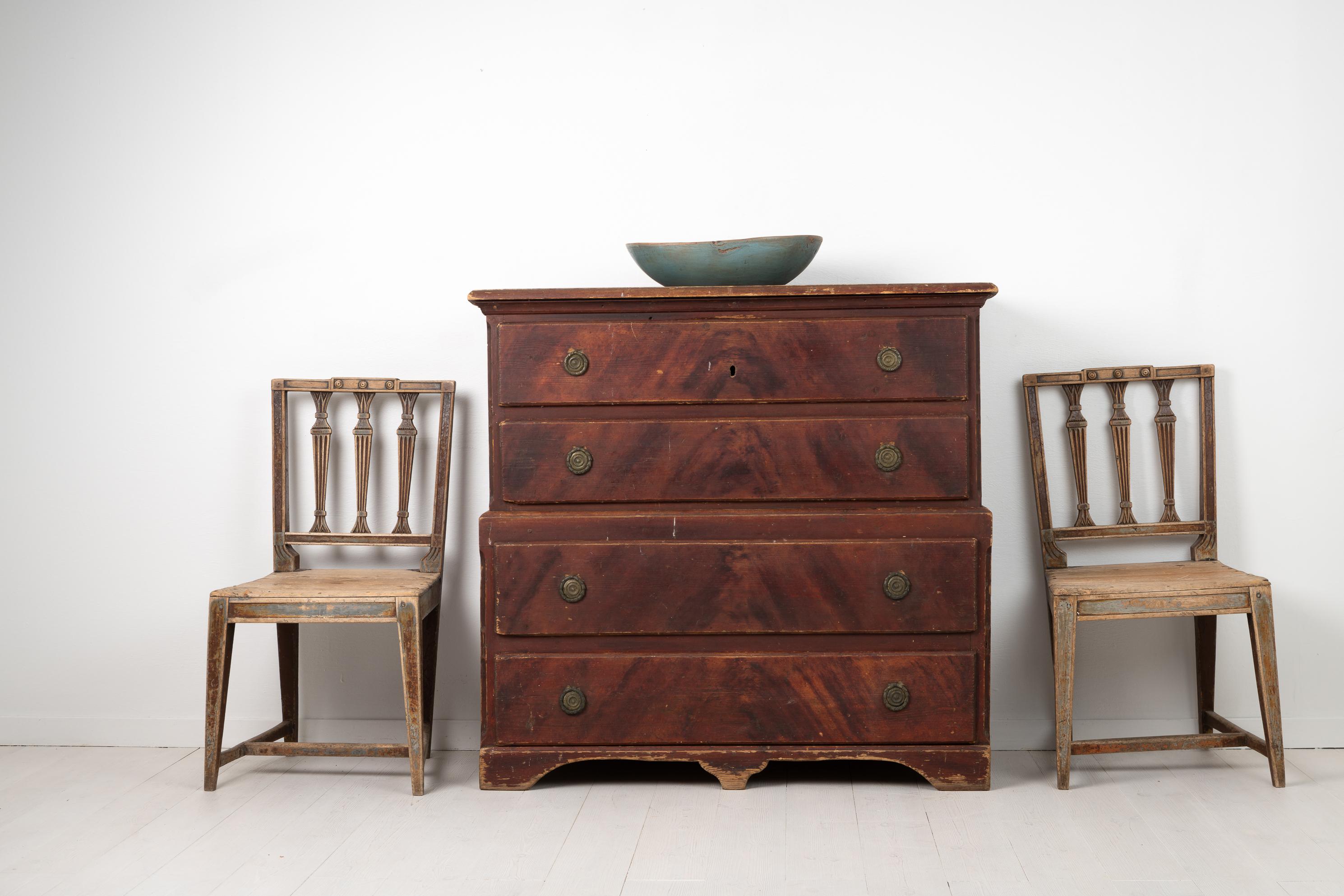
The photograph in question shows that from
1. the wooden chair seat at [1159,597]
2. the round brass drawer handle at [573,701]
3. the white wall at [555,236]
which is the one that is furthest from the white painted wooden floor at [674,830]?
the wooden chair seat at [1159,597]

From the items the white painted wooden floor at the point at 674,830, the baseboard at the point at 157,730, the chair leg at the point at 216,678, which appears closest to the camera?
the white painted wooden floor at the point at 674,830

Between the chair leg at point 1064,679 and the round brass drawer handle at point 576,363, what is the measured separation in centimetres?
130

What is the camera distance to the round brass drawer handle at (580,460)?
2.52m

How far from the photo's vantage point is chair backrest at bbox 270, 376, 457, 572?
289 cm

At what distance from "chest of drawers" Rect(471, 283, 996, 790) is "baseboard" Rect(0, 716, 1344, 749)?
1.65 feet

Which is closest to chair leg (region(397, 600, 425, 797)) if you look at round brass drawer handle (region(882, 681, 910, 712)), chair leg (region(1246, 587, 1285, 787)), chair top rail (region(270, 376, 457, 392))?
chair top rail (region(270, 376, 457, 392))

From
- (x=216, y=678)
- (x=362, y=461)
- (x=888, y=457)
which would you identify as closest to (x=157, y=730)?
(x=216, y=678)

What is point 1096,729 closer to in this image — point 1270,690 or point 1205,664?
point 1205,664

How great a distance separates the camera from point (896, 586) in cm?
247

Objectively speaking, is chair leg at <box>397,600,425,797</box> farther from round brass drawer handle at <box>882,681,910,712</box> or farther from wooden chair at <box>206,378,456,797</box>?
round brass drawer handle at <box>882,681,910,712</box>

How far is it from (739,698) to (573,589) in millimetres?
485

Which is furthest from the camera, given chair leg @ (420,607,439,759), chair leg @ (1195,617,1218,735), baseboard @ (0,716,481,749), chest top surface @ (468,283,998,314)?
baseboard @ (0,716,481,749)

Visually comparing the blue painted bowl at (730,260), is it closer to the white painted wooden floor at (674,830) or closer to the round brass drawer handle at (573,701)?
the round brass drawer handle at (573,701)

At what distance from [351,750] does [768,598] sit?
1.16m
